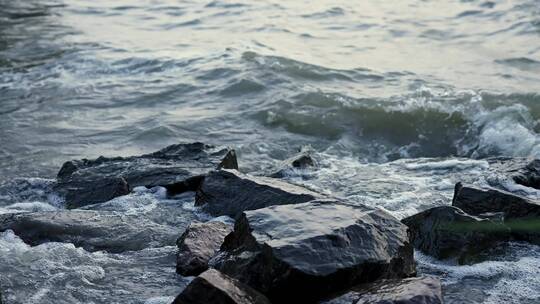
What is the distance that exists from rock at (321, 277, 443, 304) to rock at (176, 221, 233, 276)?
105cm

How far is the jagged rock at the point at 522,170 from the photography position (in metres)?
6.62

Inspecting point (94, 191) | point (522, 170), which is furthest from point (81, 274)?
point (522, 170)

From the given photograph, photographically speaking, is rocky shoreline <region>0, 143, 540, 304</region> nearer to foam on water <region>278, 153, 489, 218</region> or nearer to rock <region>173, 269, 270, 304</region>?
rock <region>173, 269, 270, 304</region>

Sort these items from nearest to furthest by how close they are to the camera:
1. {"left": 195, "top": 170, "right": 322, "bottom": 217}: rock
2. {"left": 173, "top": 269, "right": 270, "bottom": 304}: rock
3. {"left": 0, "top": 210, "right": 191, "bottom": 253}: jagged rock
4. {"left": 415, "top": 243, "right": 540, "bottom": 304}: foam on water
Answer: {"left": 173, "top": 269, "right": 270, "bottom": 304}: rock < {"left": 415, "top": 243, "right": 540, "bottom": 304}: foam on water < {"left": 0, "top": 210, "right": 191, "bottom": 253}: jagged rock < {"left": 195, "top": 170, "right": 322, "bottom": 217}: rock

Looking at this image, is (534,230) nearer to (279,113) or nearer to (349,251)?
(349,251)

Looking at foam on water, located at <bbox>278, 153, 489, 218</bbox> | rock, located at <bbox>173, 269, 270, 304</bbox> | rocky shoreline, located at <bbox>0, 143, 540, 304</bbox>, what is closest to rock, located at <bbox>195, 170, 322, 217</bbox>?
rocky shoreline, located at <bbox>0, 143, 540, 304</bbox>

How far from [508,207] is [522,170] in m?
1.44

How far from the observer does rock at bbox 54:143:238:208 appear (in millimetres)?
6617

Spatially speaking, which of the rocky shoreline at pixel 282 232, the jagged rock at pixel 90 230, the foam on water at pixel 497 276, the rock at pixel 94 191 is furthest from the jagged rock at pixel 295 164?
the foam on water at pixel 497 276

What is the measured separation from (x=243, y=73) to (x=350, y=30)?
363 centimetres

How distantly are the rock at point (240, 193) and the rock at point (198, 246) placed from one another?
0.57 m

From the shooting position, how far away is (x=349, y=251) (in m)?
4.21

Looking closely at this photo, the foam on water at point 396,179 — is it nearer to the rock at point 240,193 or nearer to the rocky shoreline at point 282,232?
the rocky shoreline at point 282,232

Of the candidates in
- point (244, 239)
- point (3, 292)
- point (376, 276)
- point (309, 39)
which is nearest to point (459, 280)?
point (376, 276)
